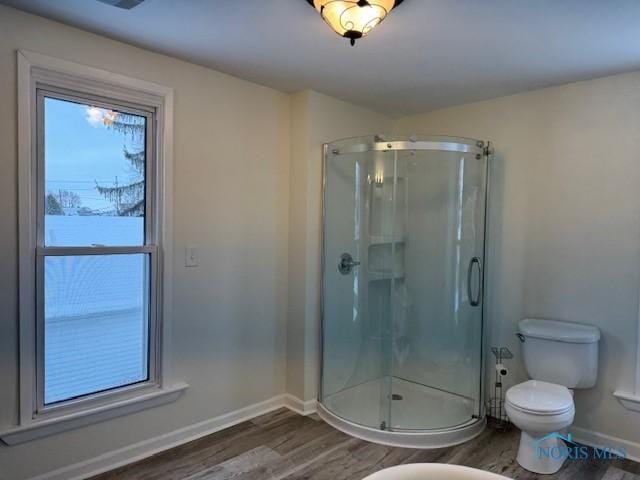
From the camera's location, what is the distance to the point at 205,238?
2.69 meters

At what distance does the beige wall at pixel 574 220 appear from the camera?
258 cm

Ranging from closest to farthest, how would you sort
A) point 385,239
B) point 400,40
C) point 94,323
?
point 400,40 < point 94,323 < point 385,239

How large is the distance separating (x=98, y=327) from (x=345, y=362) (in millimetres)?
1688

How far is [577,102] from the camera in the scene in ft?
9.04

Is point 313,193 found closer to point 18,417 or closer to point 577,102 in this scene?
point 577,102

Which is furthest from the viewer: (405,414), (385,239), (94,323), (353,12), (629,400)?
(385,239)

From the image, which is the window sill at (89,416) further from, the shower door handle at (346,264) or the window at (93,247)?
the shower door handle at (346,264)

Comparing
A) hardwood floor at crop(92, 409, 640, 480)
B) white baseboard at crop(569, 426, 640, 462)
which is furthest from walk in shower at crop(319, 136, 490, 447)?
white baseboard at crop(569, 426, 640, 462)

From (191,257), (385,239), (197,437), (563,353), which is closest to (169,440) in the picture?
(197,437)

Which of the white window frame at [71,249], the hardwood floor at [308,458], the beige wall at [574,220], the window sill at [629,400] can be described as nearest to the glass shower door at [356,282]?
the hardwood floor at [308,458]

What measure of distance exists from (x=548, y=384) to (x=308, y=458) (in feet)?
4.81

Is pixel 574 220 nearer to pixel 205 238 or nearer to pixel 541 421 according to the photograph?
pixel 541 421

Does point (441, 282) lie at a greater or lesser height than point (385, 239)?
lesser

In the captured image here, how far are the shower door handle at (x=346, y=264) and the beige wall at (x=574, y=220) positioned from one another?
1.00 m
